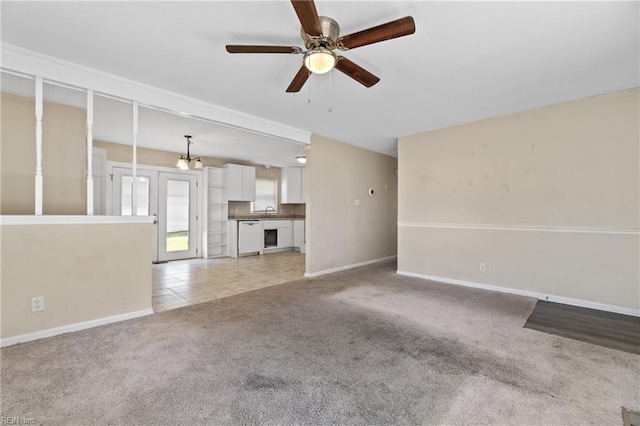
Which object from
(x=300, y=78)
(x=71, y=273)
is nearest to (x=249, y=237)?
(x=71, y=273)

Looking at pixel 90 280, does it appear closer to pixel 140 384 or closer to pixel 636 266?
pixel 140 384

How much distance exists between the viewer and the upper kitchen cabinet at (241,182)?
7.31m

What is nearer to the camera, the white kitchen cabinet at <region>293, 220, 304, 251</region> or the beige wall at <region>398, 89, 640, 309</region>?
the beige wall at <region>398, 89, 640, 309</region>

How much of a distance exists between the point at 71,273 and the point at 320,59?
10.1ft

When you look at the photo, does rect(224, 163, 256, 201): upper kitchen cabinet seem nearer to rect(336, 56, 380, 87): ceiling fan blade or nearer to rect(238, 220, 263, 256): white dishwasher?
rect(238, 220, 263, 256): white dishwasher

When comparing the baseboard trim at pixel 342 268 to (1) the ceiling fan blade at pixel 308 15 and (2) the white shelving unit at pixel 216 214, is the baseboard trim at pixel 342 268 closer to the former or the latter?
(2) the white shelving unit at pixel 216 214

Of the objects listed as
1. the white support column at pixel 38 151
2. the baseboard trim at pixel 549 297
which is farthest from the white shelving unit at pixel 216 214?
the baseboard trim at pixel 549 297

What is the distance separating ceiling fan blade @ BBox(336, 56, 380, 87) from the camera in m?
2.20

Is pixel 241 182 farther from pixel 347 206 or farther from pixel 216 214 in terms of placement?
pixel 347 206

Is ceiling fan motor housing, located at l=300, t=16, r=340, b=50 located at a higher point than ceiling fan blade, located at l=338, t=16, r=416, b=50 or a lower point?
higher

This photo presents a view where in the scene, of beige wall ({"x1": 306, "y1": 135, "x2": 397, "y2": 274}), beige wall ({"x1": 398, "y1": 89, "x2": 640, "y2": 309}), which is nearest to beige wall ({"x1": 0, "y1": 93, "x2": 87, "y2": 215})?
beige wall ({"x1": 306, "y1": 135, "x2": 397, "y2": 274})

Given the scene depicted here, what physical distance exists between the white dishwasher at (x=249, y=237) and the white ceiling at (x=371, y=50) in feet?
12.5

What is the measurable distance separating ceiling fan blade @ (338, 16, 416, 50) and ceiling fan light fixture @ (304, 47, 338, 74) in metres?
0.10

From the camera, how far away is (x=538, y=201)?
3.85 metres
